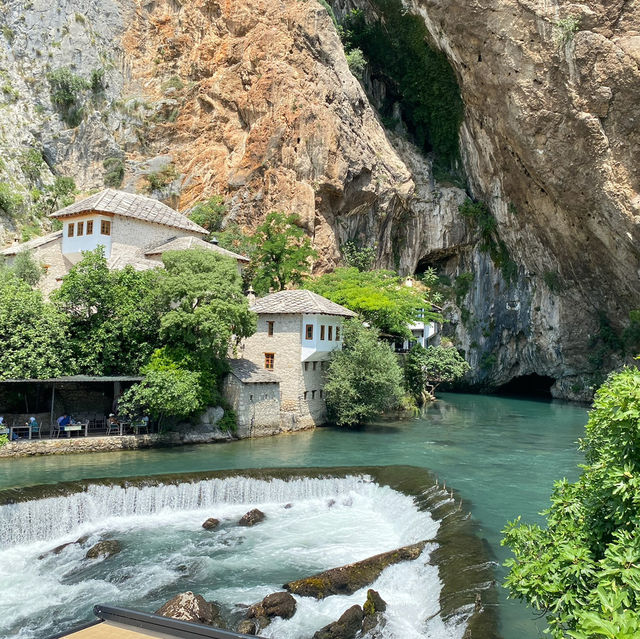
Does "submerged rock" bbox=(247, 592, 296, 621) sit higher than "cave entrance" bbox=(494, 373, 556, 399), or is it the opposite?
"cave entrance" bbox=(494, 373, 556, 399)

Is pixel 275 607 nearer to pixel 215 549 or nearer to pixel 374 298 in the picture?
pixel 215 549

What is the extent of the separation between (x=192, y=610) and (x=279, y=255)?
30.4 m

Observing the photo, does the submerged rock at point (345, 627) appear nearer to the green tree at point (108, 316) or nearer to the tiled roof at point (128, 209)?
the green tree at point (108, 316)

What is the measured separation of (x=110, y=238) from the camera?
3225 centimetres

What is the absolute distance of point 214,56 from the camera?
5341 cm

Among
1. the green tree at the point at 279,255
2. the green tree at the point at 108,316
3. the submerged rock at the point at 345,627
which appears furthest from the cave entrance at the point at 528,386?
the submerged rock at the point at 345,627

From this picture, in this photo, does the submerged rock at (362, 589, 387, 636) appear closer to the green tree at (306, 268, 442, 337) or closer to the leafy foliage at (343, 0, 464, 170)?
the green tree at (306, 268, 442, 337)

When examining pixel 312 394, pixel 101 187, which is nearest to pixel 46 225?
pixel 101 187

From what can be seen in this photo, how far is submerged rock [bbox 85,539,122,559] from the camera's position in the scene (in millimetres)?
14836

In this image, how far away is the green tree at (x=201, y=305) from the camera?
2555 cm

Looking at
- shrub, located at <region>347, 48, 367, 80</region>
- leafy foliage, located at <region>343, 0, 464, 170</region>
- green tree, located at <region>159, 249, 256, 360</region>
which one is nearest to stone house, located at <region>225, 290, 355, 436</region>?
green tree, located at <region>159, 249, 256, 360</region>

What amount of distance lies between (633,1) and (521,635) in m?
37.8

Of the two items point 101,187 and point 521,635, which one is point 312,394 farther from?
point 101,187

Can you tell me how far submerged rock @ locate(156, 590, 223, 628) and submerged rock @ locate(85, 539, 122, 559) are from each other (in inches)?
158
